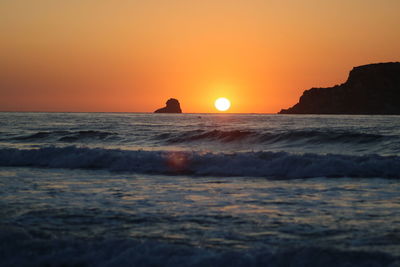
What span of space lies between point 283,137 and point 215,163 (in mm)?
14272

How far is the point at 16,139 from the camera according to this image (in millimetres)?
32719

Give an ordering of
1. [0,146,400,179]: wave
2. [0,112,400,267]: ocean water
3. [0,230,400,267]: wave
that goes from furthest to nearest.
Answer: [0,146,400,179]: wave < [0,112,400,267]: ocean water < [0,230,400,267]: wave

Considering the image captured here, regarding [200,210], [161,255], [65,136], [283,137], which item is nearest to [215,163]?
[200,210]

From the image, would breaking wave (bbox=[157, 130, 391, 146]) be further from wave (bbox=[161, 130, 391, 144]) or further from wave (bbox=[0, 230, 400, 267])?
wave (bbox=[0, 230, 400, 267])

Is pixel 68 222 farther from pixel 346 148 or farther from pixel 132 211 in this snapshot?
pixel 346 148

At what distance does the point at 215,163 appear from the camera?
58.6 feet

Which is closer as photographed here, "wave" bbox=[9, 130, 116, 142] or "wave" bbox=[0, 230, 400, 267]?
"wave" bbox=[0, 230, 400, 267]

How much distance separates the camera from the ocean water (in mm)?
6172

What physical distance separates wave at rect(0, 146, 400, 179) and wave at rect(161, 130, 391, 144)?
35.9ft

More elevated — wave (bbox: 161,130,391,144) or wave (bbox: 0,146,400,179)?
wave (bbox: 161,130,391,144)

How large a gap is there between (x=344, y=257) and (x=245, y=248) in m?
1.46

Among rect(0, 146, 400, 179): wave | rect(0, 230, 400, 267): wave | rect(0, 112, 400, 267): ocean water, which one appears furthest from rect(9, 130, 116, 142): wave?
rect(0, 230, 400, 267): wave

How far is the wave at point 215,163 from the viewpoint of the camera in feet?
51.4

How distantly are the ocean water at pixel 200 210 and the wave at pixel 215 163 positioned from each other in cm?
6
